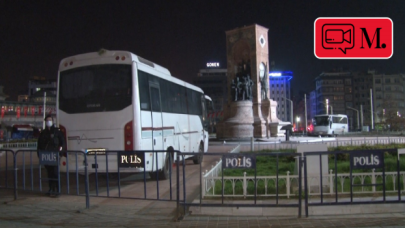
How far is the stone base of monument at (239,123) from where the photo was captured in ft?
125

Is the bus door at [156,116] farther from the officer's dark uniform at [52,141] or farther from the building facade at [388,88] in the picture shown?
the building facade at [388,88]

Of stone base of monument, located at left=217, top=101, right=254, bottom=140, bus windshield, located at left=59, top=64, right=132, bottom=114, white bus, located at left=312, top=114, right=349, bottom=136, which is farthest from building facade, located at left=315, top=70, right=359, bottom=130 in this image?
bus windshield, located at left=59, top=64, right=132, bottom=114

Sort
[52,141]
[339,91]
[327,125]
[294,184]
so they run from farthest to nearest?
[339,91]
[327,125]
[52,141]
[294,184]

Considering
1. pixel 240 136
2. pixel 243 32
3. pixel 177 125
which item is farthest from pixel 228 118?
pixel 177 125

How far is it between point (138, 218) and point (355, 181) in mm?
4989

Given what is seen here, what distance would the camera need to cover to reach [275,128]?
40062 millimetres

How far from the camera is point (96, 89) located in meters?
10.7

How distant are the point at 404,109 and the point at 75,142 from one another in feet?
346

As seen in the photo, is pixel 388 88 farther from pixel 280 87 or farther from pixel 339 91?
pixel 280 87

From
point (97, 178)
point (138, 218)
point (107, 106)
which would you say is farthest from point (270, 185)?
point (107, 106)

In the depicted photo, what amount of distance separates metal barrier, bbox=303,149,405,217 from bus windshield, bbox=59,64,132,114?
545 cm

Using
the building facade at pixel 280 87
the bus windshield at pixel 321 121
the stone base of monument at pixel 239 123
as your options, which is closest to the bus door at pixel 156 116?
the stone base of monument at pixel 239 123

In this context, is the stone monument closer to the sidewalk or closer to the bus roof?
the bus roof

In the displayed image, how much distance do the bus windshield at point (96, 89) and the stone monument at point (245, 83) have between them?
28293 mm
